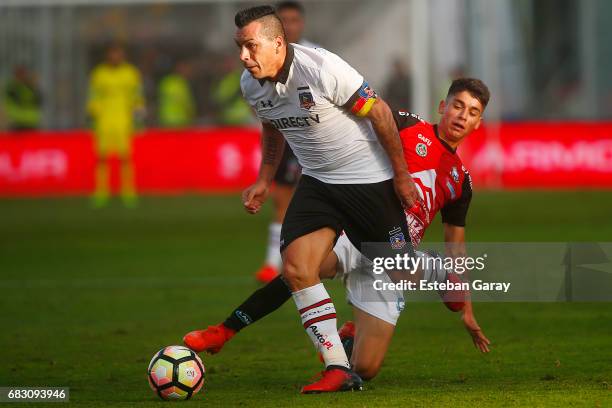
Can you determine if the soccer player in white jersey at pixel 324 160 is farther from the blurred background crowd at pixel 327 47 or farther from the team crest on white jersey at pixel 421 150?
the blurred background crowd at pixel 327 47

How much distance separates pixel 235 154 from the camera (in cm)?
2402

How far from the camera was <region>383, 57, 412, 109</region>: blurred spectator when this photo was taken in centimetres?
2538

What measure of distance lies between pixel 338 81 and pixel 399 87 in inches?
765

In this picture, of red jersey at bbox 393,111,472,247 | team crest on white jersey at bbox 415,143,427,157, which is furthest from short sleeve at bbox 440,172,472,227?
team crest on white jersey at bbox 415,143,427,157

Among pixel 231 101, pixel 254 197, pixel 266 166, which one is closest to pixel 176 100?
pixel 231 101

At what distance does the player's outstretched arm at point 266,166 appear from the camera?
7.00 meters

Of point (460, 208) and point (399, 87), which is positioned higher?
point (399, 87)

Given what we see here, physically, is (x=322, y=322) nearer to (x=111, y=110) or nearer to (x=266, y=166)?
(x=266, y=166)

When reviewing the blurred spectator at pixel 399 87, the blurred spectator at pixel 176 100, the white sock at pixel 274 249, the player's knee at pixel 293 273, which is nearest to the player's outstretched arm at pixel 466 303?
the player's knee at pixel 293 273

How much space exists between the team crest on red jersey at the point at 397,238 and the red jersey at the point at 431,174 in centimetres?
A: 11

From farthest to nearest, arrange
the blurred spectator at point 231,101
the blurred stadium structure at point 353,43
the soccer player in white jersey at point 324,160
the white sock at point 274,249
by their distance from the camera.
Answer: the blurred stadium structure at point 353,43
the blurred spectator at point 231,101
the white sock at point 274,249
the soccer player in white jersey at point 324,160

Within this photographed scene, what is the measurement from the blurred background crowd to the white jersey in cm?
1972

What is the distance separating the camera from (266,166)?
715 centimetres

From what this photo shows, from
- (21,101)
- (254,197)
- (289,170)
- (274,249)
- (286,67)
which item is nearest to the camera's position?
(286,67)
